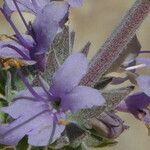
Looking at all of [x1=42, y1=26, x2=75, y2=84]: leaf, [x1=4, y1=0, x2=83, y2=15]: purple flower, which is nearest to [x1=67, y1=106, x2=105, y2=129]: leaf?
[x1=42, y1=26, x2=75, y2=84]: leaf

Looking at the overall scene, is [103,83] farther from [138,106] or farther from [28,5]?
[28,5]

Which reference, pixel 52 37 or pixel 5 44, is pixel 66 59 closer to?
pixel 52 37

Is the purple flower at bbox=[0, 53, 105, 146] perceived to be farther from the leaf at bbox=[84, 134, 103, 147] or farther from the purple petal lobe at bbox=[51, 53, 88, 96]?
the leaf at bbox=[84, 134, 103, 147]

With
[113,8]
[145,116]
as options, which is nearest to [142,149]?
[113,8]

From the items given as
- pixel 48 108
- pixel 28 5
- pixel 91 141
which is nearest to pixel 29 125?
pixel 48 108

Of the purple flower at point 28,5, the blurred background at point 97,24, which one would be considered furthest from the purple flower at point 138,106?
the blurred background at point 97,24

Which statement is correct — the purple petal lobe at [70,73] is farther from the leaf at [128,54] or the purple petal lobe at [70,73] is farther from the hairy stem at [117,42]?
the leaf at [128,54]
